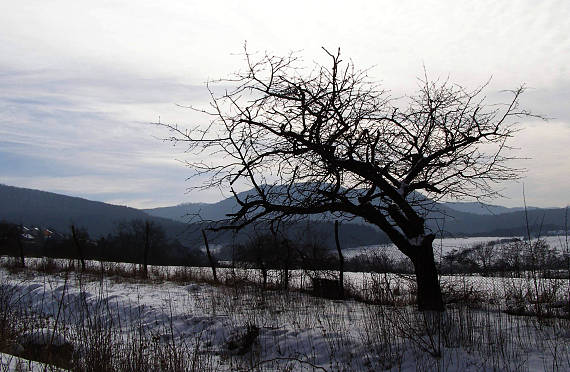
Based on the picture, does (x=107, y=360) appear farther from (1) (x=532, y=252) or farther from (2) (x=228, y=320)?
(1) (x=532, y=252)

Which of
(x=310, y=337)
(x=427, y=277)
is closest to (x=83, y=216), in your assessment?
(x=310, y=337)

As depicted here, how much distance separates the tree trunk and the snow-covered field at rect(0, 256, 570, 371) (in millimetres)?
346

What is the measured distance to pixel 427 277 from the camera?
752 centimetres

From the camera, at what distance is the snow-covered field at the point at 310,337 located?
5.23 meters

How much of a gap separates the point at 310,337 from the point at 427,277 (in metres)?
2.30

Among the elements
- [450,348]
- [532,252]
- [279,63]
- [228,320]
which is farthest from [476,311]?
[279,63]

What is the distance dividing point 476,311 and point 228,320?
4.84 meters

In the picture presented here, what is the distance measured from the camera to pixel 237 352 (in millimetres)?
7227

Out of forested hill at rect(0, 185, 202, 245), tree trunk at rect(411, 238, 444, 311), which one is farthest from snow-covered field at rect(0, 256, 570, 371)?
forested hill at rect(0, 185, 202, 245)

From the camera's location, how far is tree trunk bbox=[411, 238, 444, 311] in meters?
7.42

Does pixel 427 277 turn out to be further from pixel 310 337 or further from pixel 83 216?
pixel 83 216

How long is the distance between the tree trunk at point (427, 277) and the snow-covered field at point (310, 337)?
0.35 metres

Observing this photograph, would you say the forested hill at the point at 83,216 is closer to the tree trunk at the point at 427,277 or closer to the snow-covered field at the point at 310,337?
the snow-covered field at the point at 310,337

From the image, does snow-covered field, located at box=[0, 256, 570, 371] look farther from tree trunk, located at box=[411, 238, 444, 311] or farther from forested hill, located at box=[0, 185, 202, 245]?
forested hill, located at box=[0, 185, 202, 245]
